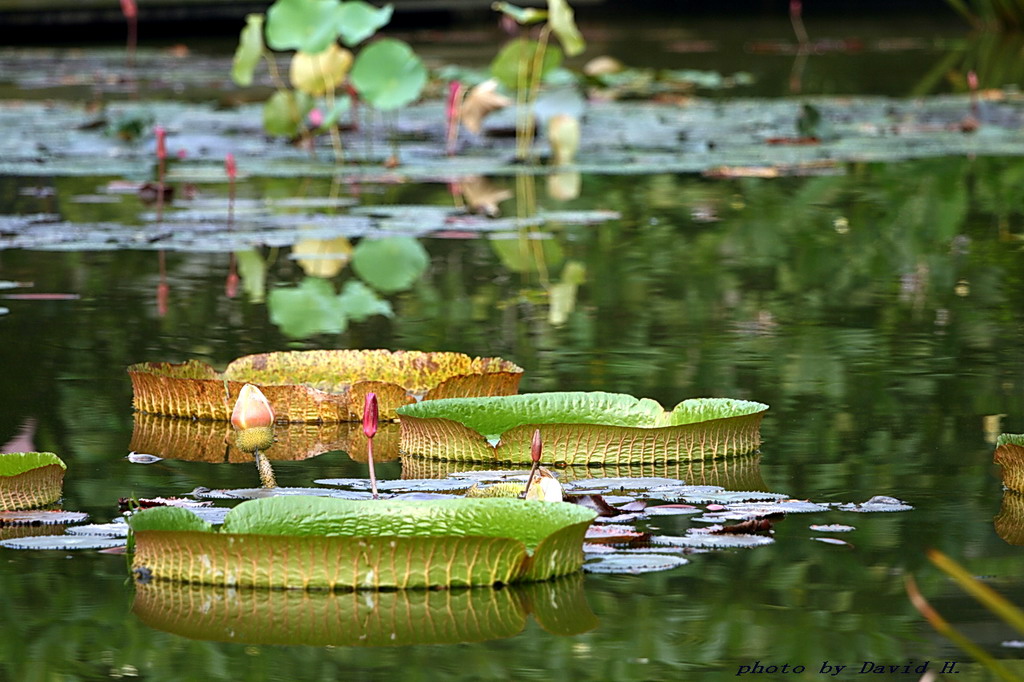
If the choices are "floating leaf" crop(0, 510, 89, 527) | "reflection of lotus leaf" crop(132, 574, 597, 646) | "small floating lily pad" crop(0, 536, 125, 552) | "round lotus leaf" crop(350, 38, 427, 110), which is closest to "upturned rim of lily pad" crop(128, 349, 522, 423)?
"floating leaf" crop(0, 510, 89, 527)

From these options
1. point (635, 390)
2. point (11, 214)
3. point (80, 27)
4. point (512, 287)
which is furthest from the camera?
→ point (80, 27)

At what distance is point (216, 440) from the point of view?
3.52m

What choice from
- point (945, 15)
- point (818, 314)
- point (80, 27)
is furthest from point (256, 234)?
point (945, 15)

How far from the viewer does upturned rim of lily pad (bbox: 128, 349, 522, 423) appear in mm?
3566

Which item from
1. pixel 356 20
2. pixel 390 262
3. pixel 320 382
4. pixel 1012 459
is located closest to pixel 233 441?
pixel 320 382

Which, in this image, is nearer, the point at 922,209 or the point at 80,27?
the point at 922,209

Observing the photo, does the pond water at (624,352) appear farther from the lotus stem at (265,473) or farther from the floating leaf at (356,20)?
the floating leaf at (356,20)

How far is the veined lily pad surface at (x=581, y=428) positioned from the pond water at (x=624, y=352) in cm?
7

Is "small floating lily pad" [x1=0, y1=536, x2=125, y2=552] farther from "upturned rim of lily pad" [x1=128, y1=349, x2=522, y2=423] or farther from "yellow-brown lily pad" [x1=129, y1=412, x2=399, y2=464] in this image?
"upturned rim of lily pad" [x1=128, y1=349, x2=522, y2=423]

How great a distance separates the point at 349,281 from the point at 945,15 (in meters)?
22.8

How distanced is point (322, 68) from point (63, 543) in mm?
6175

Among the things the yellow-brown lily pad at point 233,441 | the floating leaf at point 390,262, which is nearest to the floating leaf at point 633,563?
the yellow-brown lily pad at point 233,441

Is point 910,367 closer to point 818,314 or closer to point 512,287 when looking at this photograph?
point 818,314

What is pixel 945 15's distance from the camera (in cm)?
2705
